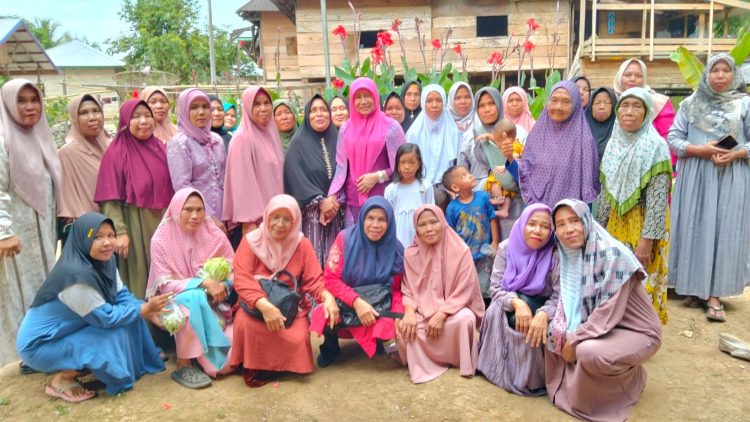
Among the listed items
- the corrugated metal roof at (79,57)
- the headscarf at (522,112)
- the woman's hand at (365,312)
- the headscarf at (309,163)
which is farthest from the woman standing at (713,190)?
the corrugated metal roof at (79,57)

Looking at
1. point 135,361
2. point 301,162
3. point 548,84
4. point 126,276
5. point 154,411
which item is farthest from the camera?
point 548,84

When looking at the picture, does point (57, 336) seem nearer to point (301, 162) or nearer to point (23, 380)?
point (23, 380)

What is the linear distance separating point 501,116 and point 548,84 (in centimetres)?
222

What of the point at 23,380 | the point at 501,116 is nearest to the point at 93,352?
the point at 23,380

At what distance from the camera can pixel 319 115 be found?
403cm

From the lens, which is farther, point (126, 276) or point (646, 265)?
point (126, 276)

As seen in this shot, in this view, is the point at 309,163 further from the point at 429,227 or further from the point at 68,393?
the point at 68,393

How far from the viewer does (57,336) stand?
2.98 m

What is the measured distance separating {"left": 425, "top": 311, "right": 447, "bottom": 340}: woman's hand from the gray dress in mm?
2190

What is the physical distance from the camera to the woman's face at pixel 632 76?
4.27 metres

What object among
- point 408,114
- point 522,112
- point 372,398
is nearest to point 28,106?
point 372,398

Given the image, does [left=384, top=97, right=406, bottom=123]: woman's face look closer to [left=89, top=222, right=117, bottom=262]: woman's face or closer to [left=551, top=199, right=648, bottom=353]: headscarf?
[left=551, top=199, right=648, bottom=353]: headscarf

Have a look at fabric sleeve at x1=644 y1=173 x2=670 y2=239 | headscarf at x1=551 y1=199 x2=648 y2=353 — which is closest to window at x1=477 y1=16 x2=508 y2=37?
fabric sleeve at x1=644 y1=173 x2=670 y2=239

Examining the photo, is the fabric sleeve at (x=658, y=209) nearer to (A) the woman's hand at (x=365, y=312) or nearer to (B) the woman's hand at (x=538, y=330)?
(B) the woman's hand at (x=538, y=330)
